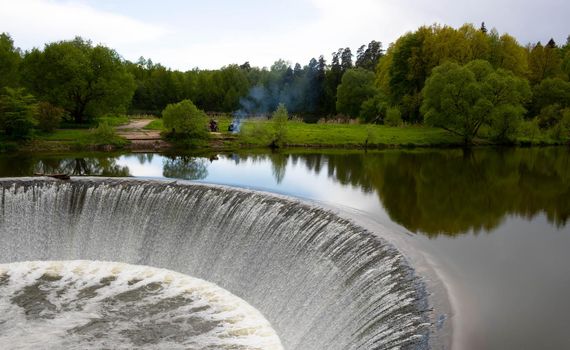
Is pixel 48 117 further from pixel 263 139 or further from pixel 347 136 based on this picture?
pixel 347 136

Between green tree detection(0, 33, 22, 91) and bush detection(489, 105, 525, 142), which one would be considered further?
bush detection(489, 105, 525, 142)

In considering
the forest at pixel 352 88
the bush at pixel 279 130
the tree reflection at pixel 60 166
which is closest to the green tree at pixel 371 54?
the forest at pixel 352 88

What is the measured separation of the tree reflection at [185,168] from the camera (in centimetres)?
2566

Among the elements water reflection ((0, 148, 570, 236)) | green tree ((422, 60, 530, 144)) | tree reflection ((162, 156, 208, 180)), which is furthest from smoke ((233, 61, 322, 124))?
tree reflection ((162, 156, 208, 180))

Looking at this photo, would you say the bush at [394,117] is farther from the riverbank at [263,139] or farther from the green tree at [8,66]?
the green tree at [8,66]

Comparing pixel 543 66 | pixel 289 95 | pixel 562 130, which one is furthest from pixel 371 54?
pixel 562 130

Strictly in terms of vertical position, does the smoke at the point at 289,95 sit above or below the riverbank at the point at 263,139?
above

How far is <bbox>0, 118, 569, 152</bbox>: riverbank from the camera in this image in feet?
120

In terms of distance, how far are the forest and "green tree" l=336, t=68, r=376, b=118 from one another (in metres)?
0.13

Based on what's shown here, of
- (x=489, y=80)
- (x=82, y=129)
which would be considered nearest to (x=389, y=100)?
(x=489, y=80)

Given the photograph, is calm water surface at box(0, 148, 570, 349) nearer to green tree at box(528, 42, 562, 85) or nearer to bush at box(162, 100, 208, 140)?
bush at box(162, 100, 208, 140)

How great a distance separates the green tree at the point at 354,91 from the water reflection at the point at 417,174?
27.8 metres

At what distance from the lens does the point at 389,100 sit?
58031 mm

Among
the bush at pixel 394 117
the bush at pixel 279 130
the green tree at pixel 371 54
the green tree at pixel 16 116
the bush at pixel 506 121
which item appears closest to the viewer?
the green tree at pixel 16 116
